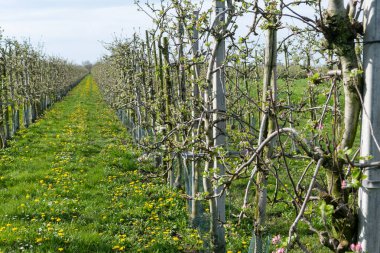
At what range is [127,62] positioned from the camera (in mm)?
18969

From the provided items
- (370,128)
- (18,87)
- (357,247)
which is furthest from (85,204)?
(18,87)

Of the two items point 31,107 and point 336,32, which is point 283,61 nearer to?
point 336,32

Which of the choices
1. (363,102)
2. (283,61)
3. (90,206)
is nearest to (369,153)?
(363,102)

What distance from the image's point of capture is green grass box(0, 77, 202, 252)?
7.02 m

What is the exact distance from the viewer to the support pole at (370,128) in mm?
1927

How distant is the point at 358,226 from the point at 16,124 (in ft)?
73.5

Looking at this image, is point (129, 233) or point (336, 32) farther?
point (129, 233)

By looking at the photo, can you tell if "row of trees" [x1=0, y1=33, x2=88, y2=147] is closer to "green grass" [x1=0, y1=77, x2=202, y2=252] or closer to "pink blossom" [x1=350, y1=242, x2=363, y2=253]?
"green grass" [x1=0, y1=77, x2=202, y2=252]

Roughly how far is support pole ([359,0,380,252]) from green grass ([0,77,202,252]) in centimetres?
524

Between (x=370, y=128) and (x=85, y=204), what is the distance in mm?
8348

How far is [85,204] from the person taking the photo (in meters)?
9.27

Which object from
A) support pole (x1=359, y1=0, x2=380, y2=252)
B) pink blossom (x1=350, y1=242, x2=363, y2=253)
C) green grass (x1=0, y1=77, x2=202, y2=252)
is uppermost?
support pole (x1=359, y1=0, x2=380, y2=252)

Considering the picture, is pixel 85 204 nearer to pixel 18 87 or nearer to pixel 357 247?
pixel 357 247

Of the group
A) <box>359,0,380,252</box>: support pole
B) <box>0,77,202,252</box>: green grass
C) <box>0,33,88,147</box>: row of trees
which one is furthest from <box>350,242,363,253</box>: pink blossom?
<box>0,33,88,147</box>: row of trees
